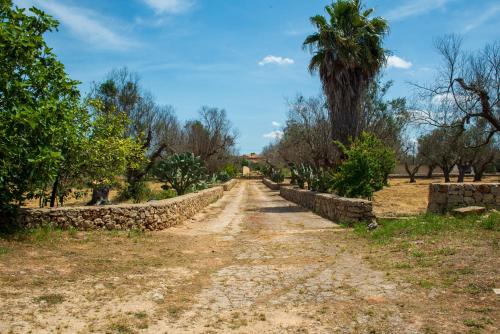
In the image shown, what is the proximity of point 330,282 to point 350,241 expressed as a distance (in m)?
3.82

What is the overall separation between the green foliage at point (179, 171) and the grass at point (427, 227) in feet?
44.3

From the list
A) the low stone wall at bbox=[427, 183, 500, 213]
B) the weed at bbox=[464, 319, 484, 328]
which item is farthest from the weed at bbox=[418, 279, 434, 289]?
the low stone wall at bbox=[427, 183, 500, 213]

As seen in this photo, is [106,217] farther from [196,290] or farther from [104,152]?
[196,290]

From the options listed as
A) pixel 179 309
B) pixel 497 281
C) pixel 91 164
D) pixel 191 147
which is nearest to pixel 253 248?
pixel 179 309

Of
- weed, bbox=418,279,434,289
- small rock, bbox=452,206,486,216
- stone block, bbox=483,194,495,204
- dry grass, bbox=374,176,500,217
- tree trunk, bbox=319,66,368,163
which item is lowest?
weed, bbox=418,279,434,289

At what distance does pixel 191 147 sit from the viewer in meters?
42.8

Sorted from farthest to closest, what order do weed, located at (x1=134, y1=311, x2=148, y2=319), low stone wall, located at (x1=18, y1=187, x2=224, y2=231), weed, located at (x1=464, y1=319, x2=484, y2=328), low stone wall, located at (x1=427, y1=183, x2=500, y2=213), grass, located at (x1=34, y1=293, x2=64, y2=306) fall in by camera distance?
low stone wall, located at (x1=427, y1=183, x2=500, y2=213), low stone wall, located at (x1=18, y1=187, x2=224, y2=231), grass, located at (x1=34, y1=293, x2=64, y2=306), weed, located at (x1=134, y1=311, x2=148, y2=319), weed, located at (x1=464, y1=319, x2=484, y2=328)

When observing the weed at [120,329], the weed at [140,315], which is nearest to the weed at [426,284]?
the weed at [140,315]

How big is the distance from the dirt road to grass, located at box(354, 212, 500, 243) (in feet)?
3.68

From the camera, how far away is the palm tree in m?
20.2

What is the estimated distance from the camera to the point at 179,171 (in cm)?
2362

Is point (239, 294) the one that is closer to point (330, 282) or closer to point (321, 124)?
point (330, 282)

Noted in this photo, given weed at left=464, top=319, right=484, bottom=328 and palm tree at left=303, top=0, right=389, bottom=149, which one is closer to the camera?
weed at left=464, top=319, right=484, bottom=328

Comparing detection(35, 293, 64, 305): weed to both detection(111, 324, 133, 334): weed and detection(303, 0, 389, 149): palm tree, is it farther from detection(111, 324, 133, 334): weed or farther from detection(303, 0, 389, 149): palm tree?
detection(303, 0, 389, 149): palm tree
